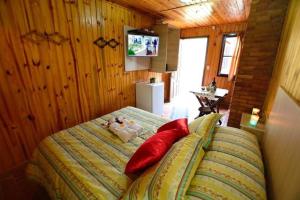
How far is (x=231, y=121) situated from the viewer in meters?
2.52

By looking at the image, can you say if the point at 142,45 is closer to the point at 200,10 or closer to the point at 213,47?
the point at 200,10

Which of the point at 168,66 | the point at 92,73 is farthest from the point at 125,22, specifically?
the point at 168,66

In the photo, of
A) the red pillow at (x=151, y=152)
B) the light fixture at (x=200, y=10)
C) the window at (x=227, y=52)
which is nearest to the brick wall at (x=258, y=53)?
the light fixture at (x=200, y=10)

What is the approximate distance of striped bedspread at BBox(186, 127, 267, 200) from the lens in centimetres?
87

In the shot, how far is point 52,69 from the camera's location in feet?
7.02

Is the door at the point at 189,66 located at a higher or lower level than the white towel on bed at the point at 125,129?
higher

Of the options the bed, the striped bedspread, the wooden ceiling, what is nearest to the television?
the wooden ceiling

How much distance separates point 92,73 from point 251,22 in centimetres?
271

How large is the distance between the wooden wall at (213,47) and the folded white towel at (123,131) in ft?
12.5

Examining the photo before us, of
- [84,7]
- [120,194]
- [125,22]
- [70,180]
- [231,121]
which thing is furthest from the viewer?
[125,22]

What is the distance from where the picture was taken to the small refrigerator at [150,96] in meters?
3.28

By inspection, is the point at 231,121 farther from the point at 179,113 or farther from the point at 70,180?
the point at 70,180

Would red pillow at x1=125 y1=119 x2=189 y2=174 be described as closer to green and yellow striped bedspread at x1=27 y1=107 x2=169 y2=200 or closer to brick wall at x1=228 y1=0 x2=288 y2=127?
green and yellow striped bedspread at x1=27 y1=107 x2=169 y2=200

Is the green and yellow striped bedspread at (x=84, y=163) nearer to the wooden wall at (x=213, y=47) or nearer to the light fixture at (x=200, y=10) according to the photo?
the light fixture at (x=200, y=10)
